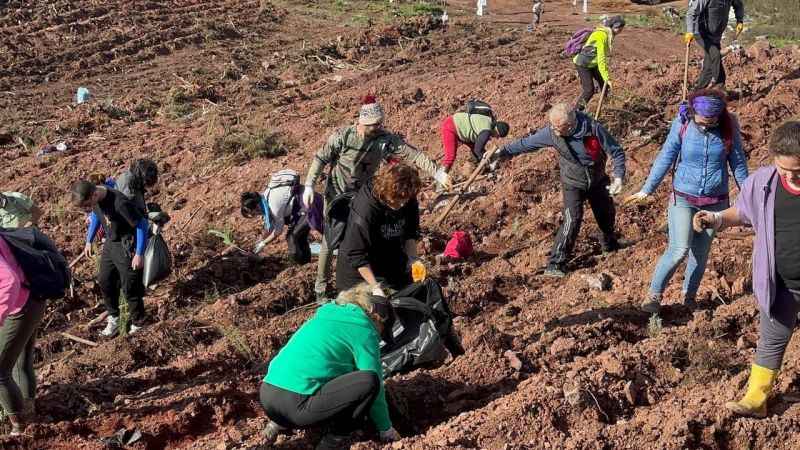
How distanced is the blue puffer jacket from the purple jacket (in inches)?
40.7

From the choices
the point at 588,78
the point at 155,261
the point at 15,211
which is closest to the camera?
the point at 15,211

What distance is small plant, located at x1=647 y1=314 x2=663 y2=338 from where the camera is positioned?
5.39m

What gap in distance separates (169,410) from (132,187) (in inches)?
96.6

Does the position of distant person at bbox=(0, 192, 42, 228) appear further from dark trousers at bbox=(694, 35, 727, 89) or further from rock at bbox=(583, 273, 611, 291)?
dark trousers at bbox=(694, 35, 727, 89)

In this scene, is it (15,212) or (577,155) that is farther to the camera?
(577,155)

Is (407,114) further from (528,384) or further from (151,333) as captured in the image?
(528,384)

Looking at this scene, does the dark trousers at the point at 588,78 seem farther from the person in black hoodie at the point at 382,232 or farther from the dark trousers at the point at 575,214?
the person in black hoodie at the point at 382,232

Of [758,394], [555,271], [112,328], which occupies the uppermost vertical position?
[758,394]

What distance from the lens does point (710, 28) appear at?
9203 millimetres

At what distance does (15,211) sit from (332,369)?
2181 mm

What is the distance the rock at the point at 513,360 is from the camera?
16.2 ft

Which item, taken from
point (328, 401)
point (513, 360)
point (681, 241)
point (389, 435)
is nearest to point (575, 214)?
point (681, 241)

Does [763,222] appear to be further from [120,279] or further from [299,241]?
[120,279]

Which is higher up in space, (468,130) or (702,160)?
(702,160)
